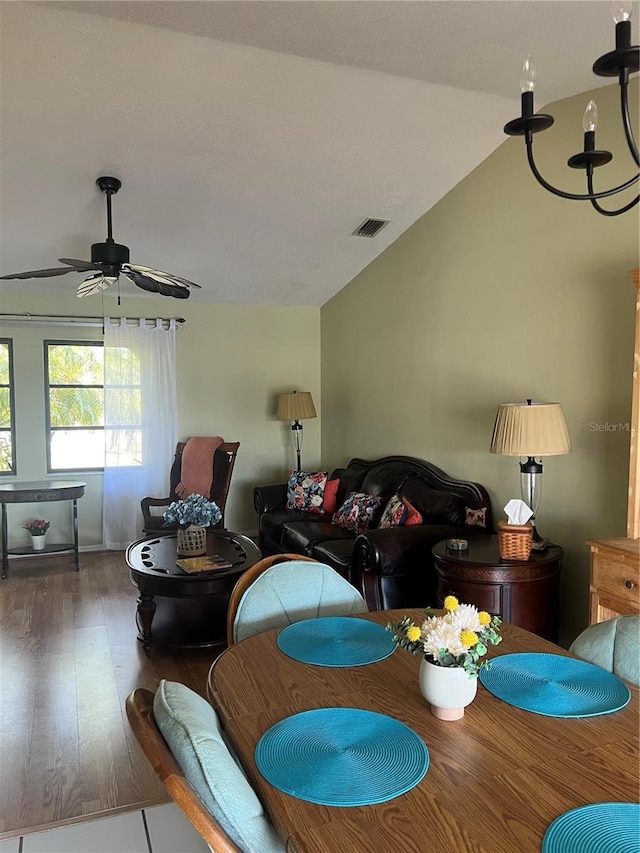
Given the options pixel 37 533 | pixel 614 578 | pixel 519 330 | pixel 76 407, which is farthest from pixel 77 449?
pixel 614 578

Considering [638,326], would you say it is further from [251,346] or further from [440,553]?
[251,346]

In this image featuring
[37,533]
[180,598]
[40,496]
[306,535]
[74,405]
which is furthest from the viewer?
[74,405]

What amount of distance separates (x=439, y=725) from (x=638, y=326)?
→ 180 centimetres

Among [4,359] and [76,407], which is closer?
[4,359]

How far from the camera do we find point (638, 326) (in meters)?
2.35

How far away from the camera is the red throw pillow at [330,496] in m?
5.04

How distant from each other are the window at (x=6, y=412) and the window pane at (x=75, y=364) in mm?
339

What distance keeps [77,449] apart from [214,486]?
1.46 meters

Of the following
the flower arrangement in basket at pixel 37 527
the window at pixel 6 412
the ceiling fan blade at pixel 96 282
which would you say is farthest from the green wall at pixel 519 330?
the window at pixel 6 412

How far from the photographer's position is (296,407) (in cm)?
572

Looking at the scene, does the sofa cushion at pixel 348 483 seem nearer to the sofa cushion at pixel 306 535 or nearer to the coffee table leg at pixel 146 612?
the sofa cushion at pixel 306 535

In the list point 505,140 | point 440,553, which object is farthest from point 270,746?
point 505,140

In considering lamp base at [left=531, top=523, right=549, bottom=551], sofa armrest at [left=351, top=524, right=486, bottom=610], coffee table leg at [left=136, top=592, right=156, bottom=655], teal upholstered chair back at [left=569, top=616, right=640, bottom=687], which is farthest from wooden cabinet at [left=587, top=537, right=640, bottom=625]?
coffee table leg at [left=136, top=592, right=156, bottom=655]

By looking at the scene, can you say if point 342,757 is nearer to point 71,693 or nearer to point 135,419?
point 71,693
